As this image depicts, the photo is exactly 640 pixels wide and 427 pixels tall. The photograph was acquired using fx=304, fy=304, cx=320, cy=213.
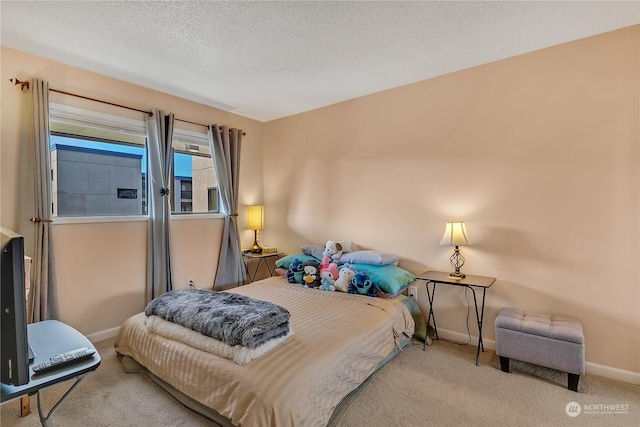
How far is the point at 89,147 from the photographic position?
3.03m

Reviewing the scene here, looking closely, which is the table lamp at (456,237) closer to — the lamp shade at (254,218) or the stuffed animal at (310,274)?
the stuffed animal at (310,274)

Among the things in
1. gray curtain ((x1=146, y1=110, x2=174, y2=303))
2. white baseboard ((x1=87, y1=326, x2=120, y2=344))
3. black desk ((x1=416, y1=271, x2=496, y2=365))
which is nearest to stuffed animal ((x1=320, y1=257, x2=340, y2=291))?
black desk ((x1=416, y1=271, x2=496, y2=365))

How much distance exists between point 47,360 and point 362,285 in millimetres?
2277

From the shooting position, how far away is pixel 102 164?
312 centimetres

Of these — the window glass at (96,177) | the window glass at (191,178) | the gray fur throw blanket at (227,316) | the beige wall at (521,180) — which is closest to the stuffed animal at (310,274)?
the beige wall at (521,180)

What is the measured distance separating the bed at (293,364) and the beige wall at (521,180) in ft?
3.25

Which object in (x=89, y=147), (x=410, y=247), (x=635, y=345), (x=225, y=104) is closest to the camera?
(x=635, y=345)

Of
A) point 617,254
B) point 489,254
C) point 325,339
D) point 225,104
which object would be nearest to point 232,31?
point 225,104

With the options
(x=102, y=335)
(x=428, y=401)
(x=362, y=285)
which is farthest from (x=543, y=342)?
(x=102, y=335)

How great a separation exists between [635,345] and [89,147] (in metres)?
4.95

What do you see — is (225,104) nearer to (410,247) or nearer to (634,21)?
(410,247)

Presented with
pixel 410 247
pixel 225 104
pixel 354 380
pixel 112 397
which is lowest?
pixel 112 397

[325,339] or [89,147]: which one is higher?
[89,147]

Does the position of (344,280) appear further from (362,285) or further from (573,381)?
(573,381)
